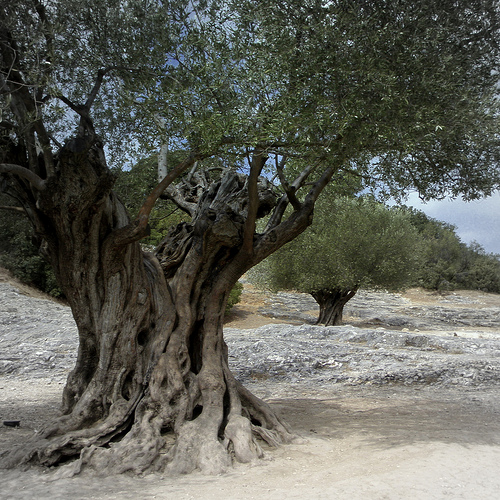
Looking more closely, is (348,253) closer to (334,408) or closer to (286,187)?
(334,408)

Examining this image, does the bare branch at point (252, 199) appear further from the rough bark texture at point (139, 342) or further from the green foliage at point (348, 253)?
the green foliage at point (348, 253)

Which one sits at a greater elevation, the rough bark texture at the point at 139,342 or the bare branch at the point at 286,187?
the bare branch at the point at 286,187

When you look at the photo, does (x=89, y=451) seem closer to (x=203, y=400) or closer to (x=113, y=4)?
(x=203, y=400)

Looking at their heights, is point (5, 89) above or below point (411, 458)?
above

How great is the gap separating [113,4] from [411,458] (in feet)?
25.7

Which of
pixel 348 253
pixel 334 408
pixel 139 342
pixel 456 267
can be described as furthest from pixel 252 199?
pixel 456 267

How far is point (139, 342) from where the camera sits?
7.63 meters

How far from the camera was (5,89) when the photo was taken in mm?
6711

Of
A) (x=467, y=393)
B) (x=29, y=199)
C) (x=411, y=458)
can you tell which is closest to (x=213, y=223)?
(x=29, y=199)

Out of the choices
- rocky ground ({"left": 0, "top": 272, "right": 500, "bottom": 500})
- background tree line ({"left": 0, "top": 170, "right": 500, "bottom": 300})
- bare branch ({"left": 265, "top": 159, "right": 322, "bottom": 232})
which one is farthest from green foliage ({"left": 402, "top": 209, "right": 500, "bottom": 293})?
bare branch ({"left": 265, "top": 159, "right": 322, "bottom": 232})

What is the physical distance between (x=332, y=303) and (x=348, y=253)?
10.2 ft

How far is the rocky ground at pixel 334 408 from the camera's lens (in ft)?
17.1

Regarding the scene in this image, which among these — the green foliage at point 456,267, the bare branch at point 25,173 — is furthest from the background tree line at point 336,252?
the green foliage at point 456,267

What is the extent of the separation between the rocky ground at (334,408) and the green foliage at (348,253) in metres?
5.79
